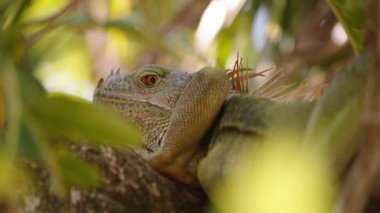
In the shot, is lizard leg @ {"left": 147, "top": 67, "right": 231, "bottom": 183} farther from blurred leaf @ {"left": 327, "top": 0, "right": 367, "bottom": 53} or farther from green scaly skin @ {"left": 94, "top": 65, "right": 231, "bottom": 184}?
blurred leaf @ {"left": 327, "top": 0, "right": 367, "bottom": 53}

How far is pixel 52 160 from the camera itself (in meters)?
2.02

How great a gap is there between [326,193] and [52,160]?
68 cm

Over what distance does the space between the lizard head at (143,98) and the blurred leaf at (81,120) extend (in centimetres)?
94

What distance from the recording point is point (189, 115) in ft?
8.84

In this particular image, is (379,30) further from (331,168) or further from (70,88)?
(70,88)

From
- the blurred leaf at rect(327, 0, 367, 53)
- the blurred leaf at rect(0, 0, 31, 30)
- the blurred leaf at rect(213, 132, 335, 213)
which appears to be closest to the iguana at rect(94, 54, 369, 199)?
the blurred leaf at rect(327, 0, 367, 53)

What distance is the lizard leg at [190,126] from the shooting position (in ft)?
8.81

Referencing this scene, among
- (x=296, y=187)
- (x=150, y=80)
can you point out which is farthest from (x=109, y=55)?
(x=296, y=187)

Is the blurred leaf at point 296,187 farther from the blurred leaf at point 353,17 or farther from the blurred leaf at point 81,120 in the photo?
the blurred leaf at point 353,17

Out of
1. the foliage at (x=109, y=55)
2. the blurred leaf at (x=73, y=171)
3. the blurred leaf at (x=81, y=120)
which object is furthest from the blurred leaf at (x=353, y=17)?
the blurred leaf at (x=73, y=171)

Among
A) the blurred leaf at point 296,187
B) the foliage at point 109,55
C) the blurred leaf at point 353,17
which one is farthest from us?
the blurred leaf at point 353,17

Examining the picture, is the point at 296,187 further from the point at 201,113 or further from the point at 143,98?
the point at 143,98

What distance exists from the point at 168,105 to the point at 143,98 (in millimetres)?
92

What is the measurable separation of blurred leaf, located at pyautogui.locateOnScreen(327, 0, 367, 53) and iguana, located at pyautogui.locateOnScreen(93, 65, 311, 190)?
0.24m
